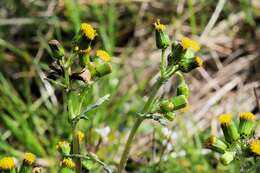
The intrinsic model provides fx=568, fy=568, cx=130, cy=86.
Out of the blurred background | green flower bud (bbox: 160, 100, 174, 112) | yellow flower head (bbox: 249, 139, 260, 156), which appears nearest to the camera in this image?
yellow flower head (bbox: 249, 139, 260, 156)

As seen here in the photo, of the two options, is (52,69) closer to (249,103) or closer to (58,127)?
(58,127)

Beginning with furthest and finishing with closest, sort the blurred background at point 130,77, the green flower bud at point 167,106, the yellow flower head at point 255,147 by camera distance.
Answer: the blurred background at point 130,77
the green flower bud at point 167,106
the yellow flower head at point 255,147

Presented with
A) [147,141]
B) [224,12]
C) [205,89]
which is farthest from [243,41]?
[147,141]

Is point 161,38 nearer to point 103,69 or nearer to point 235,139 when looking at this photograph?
point 103,69

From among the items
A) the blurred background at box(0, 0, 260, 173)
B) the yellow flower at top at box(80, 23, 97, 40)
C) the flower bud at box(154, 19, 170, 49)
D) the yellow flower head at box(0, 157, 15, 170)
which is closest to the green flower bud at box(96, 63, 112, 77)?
the yellow flower at top at box(80, 23, 97, 40)

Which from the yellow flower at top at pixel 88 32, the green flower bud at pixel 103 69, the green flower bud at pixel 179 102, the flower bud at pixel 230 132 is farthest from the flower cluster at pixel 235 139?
the yellow flower at top at pixel 88 32

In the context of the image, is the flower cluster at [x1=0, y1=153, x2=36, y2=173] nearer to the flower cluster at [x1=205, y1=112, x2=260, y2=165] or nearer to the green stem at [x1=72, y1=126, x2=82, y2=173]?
the green stem at [x1=72, y1=126, x2=82, y2=173]

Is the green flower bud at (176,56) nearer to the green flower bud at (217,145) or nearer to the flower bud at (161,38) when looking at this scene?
the flower bud at (161,38)
